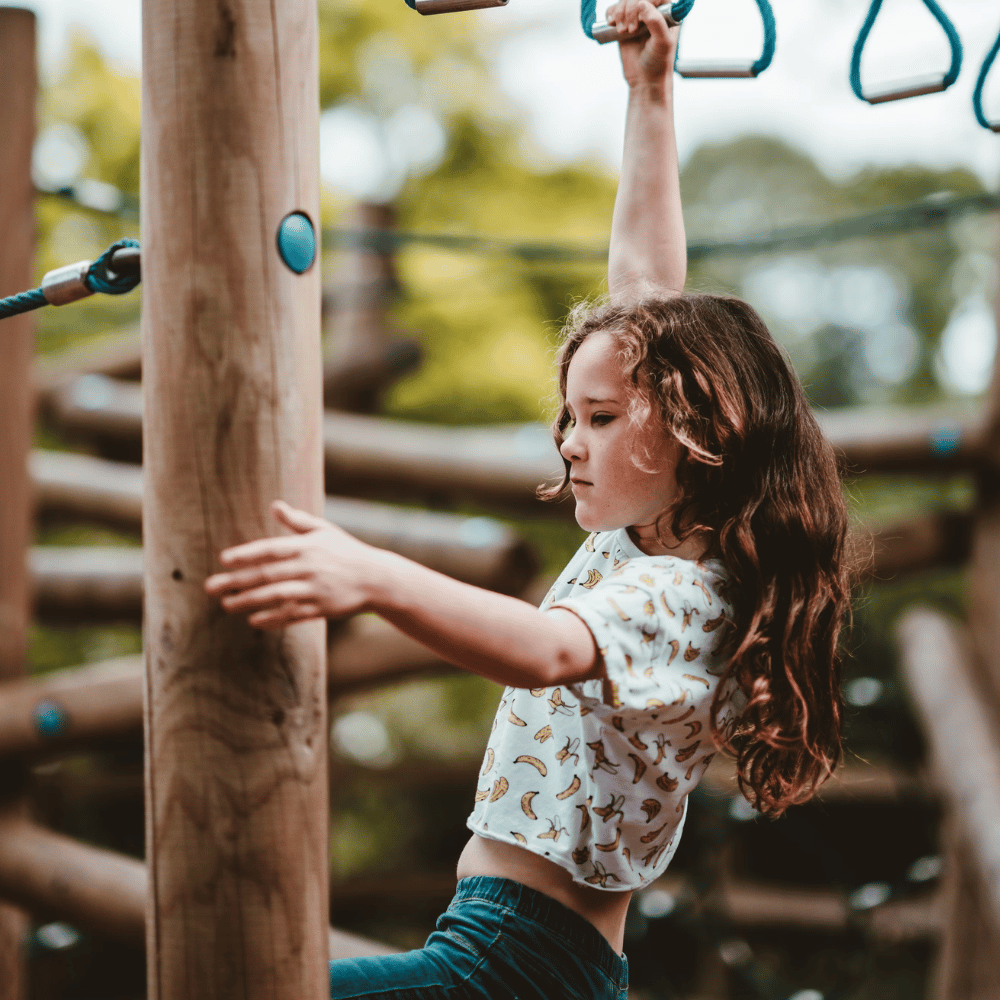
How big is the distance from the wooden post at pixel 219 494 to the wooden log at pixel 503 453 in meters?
2.40

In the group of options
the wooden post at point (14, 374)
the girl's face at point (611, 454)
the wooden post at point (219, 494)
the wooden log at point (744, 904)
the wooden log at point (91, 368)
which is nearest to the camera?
the wooden post at point (219, 494)

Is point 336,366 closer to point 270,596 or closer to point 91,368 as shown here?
point 91,368

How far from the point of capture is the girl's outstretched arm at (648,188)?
153 cm

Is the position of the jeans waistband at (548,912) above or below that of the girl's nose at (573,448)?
below

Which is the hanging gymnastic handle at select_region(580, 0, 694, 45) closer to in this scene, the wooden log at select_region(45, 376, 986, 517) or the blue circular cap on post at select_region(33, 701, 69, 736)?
the wooden log at select_region(45, 376, 986, 517)

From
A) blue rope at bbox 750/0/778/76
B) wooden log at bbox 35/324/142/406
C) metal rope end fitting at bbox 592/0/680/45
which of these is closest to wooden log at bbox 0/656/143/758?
wooden log at bbox 35/324/142/406

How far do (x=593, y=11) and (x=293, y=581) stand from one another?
36.1 inches

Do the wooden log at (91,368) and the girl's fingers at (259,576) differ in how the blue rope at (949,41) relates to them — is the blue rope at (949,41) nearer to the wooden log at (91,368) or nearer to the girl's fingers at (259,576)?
the girl's fingers at (259,576)

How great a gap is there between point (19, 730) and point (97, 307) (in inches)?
161

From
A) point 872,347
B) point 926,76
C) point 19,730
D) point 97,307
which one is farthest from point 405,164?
point 926,76

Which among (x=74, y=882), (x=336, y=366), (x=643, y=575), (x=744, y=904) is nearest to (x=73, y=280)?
(x=643, y=575)

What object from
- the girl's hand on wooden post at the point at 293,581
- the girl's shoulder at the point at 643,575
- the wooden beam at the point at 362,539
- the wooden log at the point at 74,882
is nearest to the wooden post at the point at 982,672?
the wooden beam at the point at 362,539

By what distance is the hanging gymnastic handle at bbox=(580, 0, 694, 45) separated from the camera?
55.7 inches

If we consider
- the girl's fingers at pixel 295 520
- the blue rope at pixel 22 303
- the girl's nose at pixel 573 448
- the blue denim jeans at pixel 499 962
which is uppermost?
the blue rope at pixel 22 303
